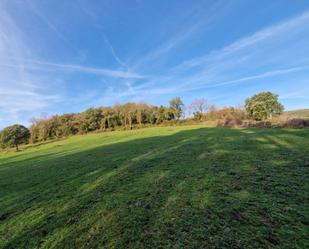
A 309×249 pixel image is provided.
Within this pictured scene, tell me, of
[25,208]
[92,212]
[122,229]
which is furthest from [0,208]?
[122,229]

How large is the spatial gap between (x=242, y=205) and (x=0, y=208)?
590cm

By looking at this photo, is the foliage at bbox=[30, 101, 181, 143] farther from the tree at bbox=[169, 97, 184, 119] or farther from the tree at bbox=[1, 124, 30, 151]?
the tree at bbox=[1, 124, 30, 151]

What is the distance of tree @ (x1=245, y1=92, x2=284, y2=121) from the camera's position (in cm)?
3284

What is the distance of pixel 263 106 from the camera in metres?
32.9

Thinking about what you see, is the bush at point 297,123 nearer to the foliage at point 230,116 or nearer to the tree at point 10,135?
the foliage at point 230,116

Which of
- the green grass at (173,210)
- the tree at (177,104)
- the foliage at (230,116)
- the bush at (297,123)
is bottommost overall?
the green grass at (173,210)

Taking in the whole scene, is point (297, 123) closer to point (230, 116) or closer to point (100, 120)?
point (230, 116)

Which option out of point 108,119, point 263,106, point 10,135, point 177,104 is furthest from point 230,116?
point 10,135

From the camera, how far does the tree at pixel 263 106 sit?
3284 centimetres

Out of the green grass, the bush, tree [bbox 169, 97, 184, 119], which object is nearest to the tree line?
tree [bbox 169, 97, 184, 119]

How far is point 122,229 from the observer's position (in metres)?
2.69

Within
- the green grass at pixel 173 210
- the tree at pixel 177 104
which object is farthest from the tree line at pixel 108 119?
the green grass at pixel 173 210

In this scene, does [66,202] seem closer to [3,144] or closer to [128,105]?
[3,144]

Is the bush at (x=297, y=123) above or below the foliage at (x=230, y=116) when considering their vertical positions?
below
